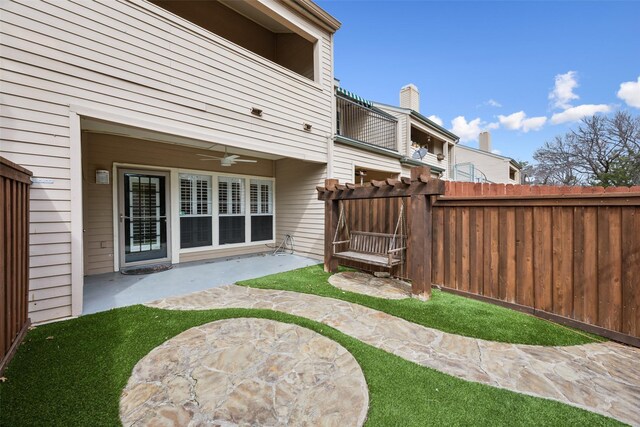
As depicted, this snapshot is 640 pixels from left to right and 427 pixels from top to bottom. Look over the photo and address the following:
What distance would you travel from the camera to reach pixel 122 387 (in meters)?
2.07

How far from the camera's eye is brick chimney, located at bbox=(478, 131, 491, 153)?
66.1 ft

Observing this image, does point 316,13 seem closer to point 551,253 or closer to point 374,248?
point 374,248

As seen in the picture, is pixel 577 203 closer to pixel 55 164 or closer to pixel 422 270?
pixel 422 270

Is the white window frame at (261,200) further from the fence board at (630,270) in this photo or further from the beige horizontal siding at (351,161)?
the fence board at (630,270)

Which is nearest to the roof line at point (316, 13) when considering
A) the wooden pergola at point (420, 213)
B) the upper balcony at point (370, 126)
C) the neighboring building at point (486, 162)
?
the upper balcony at point (370, 126)

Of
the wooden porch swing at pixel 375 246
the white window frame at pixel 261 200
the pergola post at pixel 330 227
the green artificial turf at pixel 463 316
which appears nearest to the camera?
the green artificial turf at pixel 463 316

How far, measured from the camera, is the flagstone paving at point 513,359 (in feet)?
6.75

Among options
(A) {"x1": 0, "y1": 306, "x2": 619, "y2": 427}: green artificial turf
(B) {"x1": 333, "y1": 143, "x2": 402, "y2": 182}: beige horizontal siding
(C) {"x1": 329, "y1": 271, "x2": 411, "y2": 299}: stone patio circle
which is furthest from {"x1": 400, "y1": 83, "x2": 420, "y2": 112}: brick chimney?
(A) {"x1": 0, "y1": 306, "x2": 619, "y2": 427}: green artificial turf

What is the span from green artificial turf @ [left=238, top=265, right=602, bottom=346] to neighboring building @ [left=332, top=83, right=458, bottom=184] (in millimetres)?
3226

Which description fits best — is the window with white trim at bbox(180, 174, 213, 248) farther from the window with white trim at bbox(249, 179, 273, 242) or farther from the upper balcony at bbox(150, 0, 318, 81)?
the upper balcony at bbox(150, 0, 318, 81)

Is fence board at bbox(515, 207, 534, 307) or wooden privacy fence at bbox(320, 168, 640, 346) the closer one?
wooden privacy fence at bbox(320, 168, 640, 346)

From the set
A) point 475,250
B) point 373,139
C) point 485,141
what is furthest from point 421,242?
point 485,141

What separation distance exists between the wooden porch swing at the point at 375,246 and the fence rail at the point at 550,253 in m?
0.53

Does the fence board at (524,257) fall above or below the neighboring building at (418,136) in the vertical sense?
below
